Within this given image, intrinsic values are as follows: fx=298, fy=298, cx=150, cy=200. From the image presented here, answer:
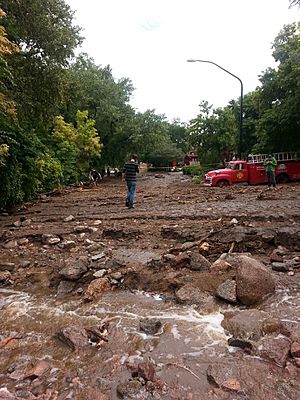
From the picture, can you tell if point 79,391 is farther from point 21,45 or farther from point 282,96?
point 282,96

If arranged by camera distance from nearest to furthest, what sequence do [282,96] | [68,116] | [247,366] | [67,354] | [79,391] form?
[79,391], [247,366], [67,354], [282,96], [68,116]

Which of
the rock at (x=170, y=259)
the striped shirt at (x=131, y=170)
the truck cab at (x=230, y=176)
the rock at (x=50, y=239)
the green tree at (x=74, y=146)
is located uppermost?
the green tree at (x=74, y=146)

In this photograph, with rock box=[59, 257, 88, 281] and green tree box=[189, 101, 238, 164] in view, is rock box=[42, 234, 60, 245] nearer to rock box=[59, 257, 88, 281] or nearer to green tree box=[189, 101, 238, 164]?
rock box=[59, 257, 88, 281]

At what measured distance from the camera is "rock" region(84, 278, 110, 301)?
16.6 feet

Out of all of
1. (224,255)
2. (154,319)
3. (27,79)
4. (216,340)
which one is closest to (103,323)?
(154,319)

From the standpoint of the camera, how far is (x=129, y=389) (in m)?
2.96

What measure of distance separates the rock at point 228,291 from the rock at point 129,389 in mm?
2057

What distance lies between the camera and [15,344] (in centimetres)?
389

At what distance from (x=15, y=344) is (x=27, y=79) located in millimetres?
12166

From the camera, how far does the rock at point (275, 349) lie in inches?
128

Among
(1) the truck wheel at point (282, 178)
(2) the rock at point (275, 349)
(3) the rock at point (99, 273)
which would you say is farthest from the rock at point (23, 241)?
(1) the truck wheel at point (282, 178)

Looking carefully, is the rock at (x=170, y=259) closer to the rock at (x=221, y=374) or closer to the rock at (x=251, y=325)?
the rock at (x=251, y=325)

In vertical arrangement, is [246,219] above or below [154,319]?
above

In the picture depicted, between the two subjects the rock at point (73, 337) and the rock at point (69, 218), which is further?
the rock at point (69, 218)
